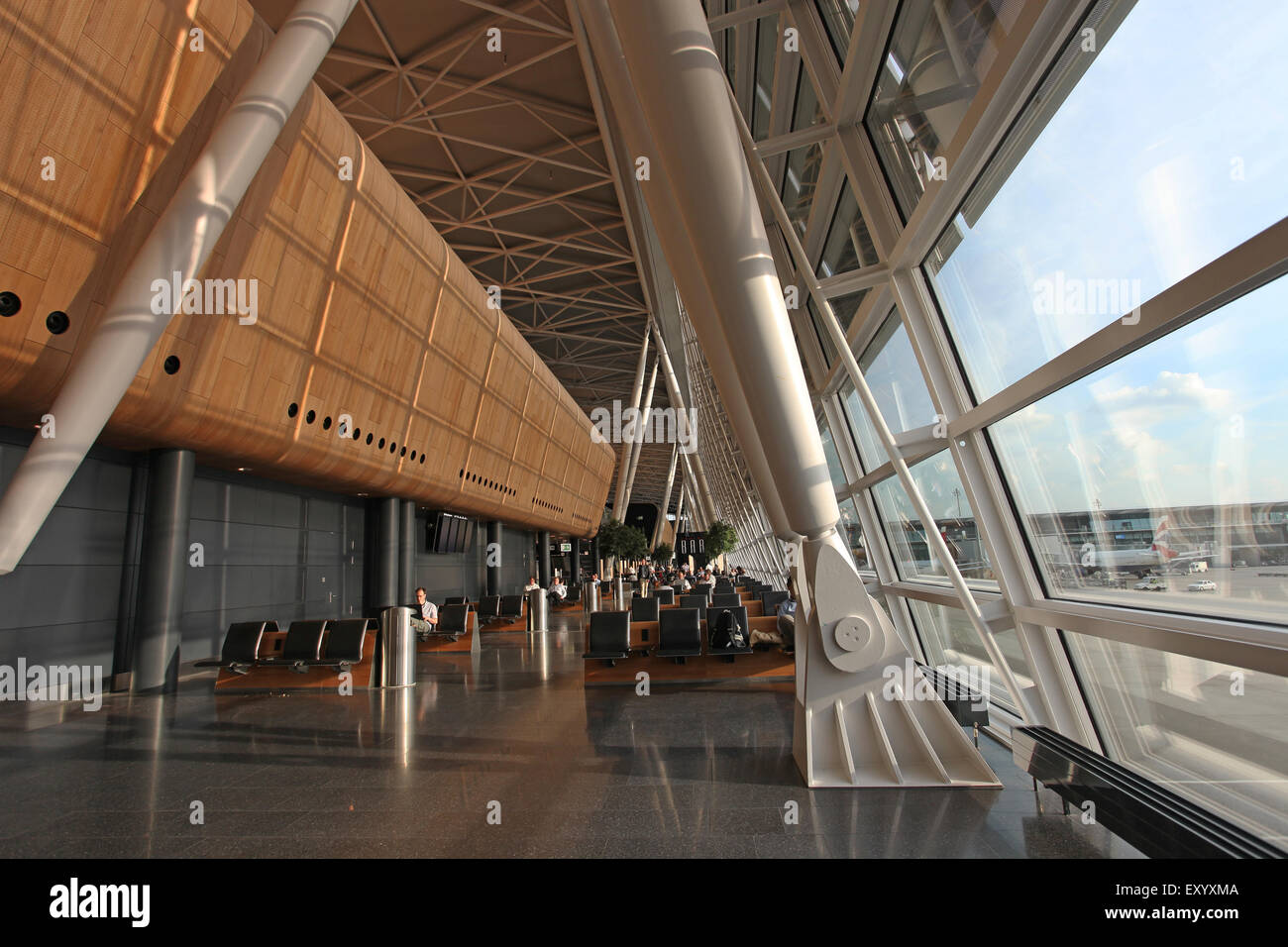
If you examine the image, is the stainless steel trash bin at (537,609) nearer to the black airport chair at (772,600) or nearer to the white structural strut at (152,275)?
the black airport chair at (772,600)

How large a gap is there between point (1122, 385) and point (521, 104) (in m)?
23.1

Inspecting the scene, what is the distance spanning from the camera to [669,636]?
372 inches

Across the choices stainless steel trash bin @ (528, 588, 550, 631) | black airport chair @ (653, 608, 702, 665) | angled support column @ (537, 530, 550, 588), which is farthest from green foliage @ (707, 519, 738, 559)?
black airport chair @ (653, 608, 702, 665)

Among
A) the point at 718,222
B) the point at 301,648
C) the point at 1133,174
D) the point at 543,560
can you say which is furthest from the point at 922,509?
the point at 543,560

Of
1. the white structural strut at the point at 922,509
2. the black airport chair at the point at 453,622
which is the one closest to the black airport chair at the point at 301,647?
the black airport chair at the point at 453,622

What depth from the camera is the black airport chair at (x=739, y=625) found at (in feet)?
30.2

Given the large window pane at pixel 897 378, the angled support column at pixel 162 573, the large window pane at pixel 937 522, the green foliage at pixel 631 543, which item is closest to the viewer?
the large window pane at pixel 937 522

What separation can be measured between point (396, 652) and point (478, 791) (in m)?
5.74

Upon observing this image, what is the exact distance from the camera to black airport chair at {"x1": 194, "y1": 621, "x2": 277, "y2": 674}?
9.95m

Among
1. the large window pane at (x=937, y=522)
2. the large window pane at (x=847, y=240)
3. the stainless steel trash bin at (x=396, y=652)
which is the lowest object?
the stainless steel trash bin at (x=396, y=652)

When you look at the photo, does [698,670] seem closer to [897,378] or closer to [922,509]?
[922,509]

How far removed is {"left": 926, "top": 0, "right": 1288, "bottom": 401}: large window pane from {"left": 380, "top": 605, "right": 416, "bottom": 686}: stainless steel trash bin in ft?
29.6

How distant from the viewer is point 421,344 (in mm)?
15258

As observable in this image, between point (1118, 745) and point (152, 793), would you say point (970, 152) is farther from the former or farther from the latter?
point (152, 793)
